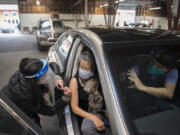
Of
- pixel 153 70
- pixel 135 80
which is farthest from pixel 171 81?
pixel 135 80

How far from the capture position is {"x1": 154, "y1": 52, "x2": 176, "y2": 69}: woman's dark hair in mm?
1183

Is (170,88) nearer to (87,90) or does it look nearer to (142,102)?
(142,102)

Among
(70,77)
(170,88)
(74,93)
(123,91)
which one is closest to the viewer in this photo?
(123,91)

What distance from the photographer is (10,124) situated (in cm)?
74

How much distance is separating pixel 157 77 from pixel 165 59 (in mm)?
178

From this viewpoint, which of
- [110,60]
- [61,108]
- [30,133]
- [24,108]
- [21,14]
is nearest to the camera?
[30,133]

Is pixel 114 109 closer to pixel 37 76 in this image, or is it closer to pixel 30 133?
pixel 30 133

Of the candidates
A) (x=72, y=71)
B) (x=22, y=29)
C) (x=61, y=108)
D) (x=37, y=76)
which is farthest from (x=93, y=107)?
(x=22, y=29)

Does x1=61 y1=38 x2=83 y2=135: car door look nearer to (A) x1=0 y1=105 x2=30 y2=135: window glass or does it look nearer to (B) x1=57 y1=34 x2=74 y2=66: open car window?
(B) x1=57 y1=34 x2=74 y2=66: open car window

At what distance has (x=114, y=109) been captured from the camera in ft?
2.75

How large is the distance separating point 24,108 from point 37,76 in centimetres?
Result: 34

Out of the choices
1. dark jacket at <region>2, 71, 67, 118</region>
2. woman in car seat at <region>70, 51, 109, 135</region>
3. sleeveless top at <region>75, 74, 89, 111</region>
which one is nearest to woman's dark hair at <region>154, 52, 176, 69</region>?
woman in car seat at <region>70, 51, 109, 135</region>

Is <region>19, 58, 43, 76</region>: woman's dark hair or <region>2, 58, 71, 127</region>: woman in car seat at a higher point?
<region>19, 58, 43, 76</region>: woman's dark hair

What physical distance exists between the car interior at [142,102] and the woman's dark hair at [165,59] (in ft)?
0.15
